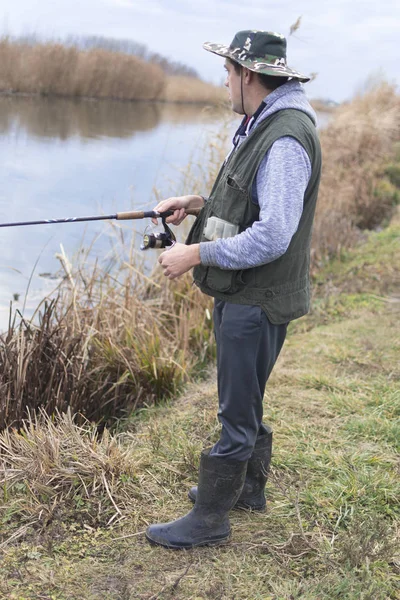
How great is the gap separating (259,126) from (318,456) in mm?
1613

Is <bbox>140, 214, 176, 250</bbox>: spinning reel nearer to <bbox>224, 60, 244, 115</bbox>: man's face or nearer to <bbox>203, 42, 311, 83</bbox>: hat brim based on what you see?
<bbox>224, 60, 244, 115</bbox>: man's face

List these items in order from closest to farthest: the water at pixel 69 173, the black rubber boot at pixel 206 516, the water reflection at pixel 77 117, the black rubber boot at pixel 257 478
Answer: the black rubber boot at pixel 206 516 → the black rubber boot at pixel 257 478 → the water at pixel 69 173 → the water reflection at pixel 77 117

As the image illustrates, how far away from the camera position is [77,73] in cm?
1964

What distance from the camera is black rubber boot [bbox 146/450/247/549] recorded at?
8.27 feet

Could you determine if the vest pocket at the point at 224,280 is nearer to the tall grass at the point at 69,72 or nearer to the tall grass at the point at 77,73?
the tall grass at the point at 77,73

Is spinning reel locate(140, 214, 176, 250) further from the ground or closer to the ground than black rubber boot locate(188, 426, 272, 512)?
further from the ground

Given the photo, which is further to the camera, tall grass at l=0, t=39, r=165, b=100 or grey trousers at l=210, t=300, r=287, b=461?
tall grass at l=0, t=39, r=165, b=100

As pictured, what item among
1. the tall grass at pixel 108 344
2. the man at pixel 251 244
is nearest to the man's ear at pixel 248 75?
the man at pixel 251 244

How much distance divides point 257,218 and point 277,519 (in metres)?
1.20

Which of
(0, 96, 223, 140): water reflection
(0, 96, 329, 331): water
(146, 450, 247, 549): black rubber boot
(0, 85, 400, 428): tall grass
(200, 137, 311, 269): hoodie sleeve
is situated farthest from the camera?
(0, 96, 223, 140): water reflection

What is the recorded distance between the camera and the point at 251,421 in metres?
2.44

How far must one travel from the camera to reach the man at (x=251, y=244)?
86.1 inches

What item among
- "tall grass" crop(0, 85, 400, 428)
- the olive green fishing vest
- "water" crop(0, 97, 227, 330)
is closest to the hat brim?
Answer: the olive green fishing vest

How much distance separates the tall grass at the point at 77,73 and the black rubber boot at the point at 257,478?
12.2 m
